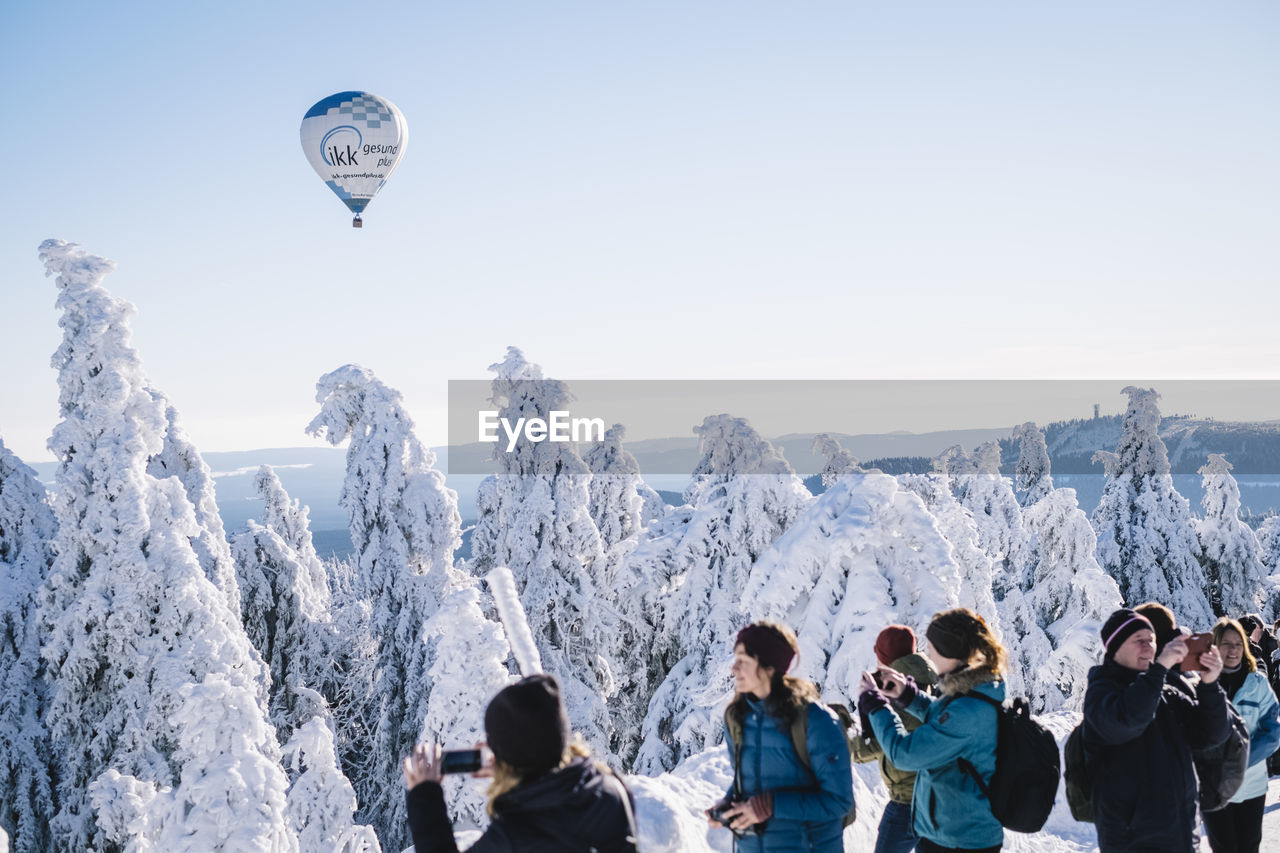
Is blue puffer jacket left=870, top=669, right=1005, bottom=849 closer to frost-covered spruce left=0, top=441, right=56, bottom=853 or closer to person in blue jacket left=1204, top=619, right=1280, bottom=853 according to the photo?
person in blue jacket left=1204, top=619, right=1280, bottom=853

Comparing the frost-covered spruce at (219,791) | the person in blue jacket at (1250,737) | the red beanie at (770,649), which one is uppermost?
the red beanie at (770,649)

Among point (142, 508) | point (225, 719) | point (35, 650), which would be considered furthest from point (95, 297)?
point (225, 719)

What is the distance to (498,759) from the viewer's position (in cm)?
300

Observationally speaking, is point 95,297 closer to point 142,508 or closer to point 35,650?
point 142,508

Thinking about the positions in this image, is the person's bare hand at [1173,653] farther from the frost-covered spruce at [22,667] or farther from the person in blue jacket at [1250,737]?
the frost-covered spruce at [22,667]

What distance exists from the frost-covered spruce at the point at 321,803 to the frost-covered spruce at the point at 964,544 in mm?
9427

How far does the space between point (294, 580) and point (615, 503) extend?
31.1 ft

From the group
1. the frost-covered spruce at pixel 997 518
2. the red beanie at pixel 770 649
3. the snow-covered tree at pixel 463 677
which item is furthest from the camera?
the frost-covered spruce at pixel 997 518

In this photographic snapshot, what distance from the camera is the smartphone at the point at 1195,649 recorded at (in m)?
4.78

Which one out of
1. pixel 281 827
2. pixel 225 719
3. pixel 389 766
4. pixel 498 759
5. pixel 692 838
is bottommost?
pixel 389 766

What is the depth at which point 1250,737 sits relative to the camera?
19.1 ft

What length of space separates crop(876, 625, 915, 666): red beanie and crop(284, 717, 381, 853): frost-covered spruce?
11324mm

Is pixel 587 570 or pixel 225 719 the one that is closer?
pixel 225 719

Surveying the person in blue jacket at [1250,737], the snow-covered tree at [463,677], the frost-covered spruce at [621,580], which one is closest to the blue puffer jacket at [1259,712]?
the person in blue jacket at [1250,737]
